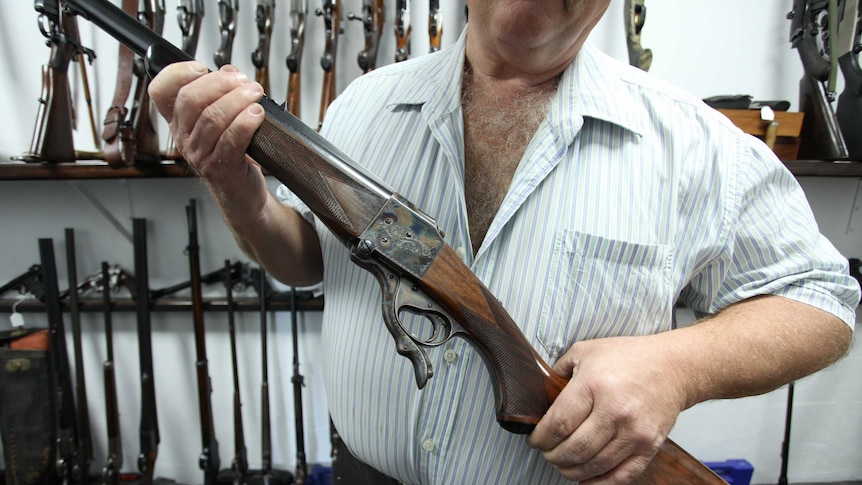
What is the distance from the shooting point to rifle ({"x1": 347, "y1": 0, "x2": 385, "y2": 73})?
1602 mm

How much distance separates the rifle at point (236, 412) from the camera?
1761mm

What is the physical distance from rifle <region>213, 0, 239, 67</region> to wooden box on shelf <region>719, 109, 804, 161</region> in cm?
177

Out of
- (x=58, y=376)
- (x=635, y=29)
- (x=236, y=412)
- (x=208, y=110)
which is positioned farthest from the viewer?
(x=236, y=412)

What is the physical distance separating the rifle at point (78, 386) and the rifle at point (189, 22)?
24.9 inches

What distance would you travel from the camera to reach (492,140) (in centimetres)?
84

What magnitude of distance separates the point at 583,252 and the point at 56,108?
178cm

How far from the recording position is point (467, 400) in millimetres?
746

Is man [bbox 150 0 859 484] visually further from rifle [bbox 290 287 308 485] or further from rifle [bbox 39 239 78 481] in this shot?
rifle [bbox 39 239 78 481]

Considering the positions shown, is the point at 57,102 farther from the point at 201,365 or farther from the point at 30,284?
the point at 201,365

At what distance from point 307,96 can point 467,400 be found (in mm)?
1437

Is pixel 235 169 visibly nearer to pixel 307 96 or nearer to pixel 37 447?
pixel 307 96


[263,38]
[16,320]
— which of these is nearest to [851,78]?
[263,38]

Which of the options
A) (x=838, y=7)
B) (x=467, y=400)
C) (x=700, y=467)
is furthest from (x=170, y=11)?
(x=838, y=7)

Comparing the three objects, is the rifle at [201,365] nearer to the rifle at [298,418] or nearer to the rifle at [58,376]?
the rifle at [298,418]
